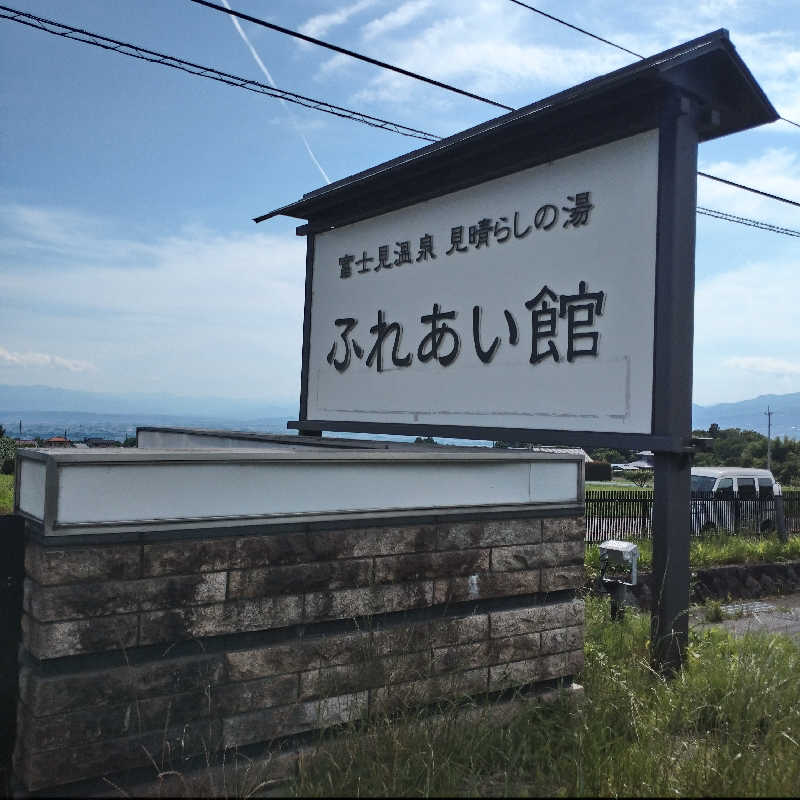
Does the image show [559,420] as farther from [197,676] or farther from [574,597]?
[197,676]

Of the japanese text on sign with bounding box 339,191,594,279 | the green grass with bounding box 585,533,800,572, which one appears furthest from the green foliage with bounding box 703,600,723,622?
the japanese text on sign with bounding box 339,191,594,279

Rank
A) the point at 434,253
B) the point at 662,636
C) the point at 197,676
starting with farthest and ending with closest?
1. the point at 434,253
2. the point at 662,636
3. the point at 197,676

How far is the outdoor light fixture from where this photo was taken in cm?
778

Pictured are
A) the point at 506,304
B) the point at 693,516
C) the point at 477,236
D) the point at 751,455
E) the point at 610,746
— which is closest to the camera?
the point at 610,746

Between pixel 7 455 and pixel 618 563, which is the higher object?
pixel 618 563

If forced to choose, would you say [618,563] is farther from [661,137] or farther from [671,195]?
[661,137]

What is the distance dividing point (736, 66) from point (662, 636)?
465 cm

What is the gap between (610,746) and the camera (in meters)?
4.26

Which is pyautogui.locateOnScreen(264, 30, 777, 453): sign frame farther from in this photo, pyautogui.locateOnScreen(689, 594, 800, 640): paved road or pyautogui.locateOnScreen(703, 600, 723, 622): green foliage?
pyautogui.locateOnScreen(703, 600, 723, 622): green foliage

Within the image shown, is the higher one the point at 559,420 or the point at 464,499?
the point at 559,420

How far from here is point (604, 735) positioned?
14.2ft

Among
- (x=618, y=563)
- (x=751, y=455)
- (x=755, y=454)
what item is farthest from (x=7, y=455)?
(x=755, y=454)

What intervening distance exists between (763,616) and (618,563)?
3.69 meters

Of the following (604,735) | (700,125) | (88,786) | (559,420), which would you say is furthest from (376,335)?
(88,786)
